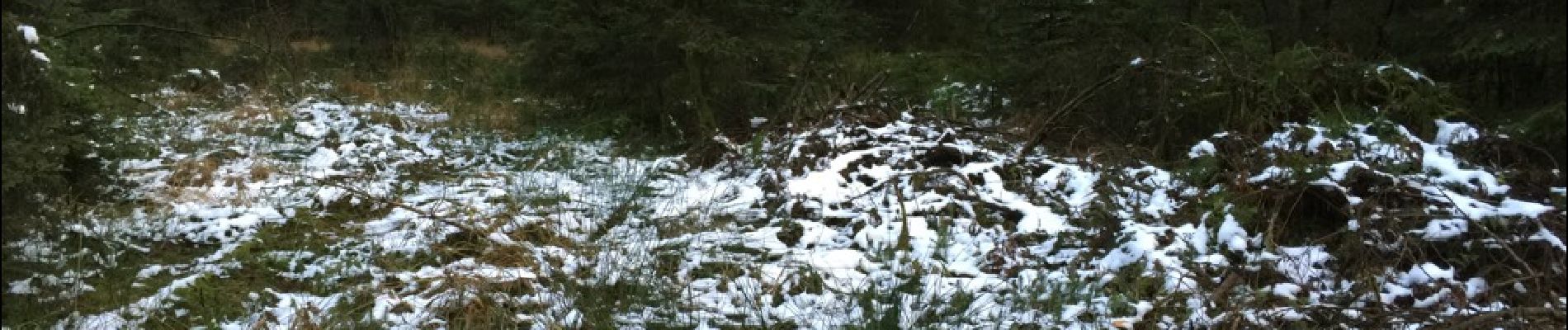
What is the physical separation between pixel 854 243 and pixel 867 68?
6.38 meters

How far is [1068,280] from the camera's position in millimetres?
3967

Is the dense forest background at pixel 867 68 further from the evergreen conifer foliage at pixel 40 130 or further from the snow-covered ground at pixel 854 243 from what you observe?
the snow-covered ground at pixel 854 243

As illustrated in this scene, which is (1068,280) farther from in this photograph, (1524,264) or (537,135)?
(537,135)

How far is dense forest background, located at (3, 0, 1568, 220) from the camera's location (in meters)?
4.55

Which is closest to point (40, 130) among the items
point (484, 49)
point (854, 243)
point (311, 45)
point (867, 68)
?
point (854, 243)

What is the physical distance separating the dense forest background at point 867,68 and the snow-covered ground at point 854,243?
525 mm

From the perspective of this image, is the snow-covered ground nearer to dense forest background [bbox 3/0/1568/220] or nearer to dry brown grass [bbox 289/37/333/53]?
dense forest background [bbox 3/0/1568/220]

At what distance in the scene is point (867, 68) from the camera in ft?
35.6

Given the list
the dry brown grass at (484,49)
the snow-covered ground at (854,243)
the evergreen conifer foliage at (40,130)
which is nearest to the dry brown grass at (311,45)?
the dry brown grass at (484,49)

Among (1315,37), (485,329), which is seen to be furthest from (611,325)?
(1315,37)

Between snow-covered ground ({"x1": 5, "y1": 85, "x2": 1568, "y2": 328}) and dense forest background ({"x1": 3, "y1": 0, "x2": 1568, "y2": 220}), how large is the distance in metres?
0.52

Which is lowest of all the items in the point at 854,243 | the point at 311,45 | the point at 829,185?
the point at 854,243

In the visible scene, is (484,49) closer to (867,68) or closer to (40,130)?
(867,68)

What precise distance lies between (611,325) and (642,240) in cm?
103
